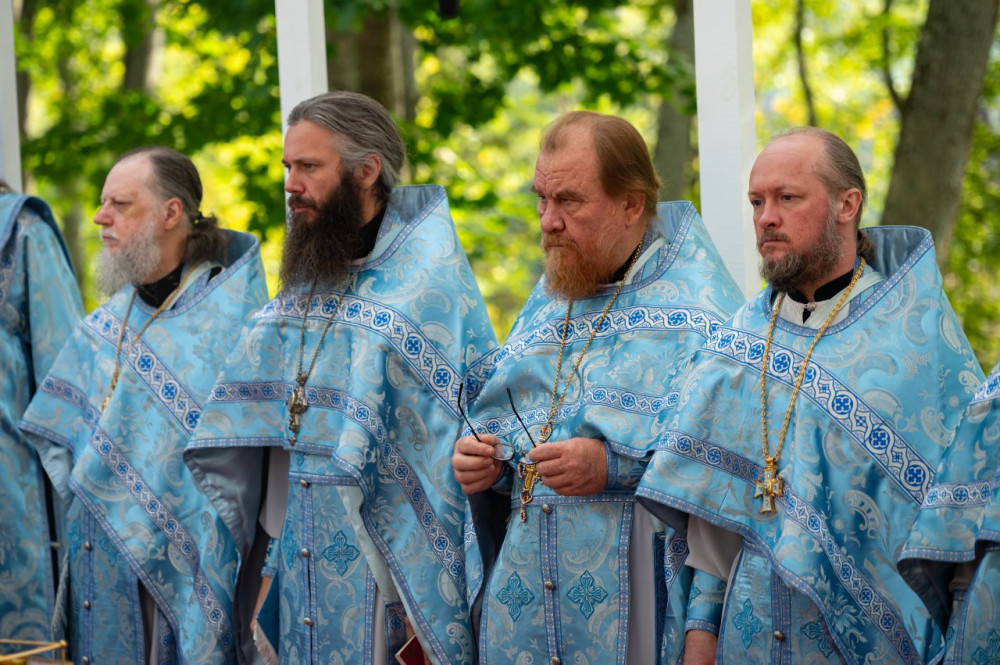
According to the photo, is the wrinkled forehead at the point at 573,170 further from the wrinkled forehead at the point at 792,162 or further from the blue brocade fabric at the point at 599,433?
the wrinkled forehead at the point at 792,162

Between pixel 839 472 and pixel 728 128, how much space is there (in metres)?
1.47

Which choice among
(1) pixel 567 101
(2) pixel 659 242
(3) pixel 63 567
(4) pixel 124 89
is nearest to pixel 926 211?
(2) pixel 659 242

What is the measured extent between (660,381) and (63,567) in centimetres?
261

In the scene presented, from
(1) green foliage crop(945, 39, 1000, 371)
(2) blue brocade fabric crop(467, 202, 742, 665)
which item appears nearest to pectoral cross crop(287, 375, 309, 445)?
(2) blue brocade fabric crop(467, 202, 742, 665)

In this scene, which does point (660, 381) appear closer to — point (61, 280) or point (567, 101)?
point (61, 280)

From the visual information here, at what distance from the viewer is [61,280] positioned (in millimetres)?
5566

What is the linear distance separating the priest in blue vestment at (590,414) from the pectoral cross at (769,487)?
1.07 ft

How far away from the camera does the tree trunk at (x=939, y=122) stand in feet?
23.9

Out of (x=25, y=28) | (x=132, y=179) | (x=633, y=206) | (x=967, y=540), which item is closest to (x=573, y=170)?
(x=633, y=206)

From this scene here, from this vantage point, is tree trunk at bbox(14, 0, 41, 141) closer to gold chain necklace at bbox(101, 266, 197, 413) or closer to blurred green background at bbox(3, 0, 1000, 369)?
blurred green background at bbox(3, 0, 1000, 369)

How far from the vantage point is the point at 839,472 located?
336 cm

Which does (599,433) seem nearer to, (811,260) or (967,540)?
(811,260)

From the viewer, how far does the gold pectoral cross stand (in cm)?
437

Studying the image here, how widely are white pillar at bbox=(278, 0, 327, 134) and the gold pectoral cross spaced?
4.93 feet
